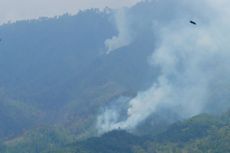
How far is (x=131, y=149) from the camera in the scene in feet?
572

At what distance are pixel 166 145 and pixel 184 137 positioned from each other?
269 inches

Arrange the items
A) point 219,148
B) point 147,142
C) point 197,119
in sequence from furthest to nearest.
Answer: point 197,119 < point 147,142 < point 219,148

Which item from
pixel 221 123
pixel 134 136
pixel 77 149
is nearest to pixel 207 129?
pixel 221 123

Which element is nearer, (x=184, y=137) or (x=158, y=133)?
(x=184, y=137)

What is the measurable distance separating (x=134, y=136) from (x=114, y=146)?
1342 cm

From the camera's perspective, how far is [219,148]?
167 m

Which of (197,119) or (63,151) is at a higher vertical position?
(197,119)

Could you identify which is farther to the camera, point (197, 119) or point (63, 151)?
point (197, 119)

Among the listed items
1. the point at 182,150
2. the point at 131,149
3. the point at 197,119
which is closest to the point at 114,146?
the point at 131,149

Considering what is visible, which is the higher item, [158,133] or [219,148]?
[158,133]

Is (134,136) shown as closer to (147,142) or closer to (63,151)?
(147,142)

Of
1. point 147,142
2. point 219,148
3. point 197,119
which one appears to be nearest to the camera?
point 219,148

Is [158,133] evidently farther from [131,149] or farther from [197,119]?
[131,149]

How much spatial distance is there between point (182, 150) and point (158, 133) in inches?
894
